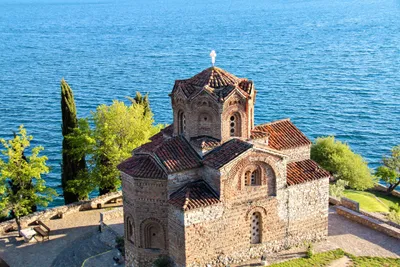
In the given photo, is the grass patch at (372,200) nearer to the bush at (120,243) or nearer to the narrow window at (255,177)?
the narrow window at (255,177)

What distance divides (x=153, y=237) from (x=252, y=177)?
737 centimetres

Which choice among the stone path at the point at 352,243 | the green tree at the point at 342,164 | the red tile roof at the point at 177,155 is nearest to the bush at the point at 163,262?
the stone path at the point at 352,243

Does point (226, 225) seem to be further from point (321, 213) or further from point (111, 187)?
point (111, 187)

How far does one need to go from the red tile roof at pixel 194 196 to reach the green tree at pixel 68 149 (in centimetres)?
1806

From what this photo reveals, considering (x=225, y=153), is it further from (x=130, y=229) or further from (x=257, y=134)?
(x=130, y=229)

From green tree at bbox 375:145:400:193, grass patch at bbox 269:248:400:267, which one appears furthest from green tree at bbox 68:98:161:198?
green tree at bbox 375:145:400:193

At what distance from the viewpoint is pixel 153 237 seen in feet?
109

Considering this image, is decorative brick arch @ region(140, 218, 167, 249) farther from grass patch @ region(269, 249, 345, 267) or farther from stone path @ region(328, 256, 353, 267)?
stone path @ region(328, 256, 353, 267)

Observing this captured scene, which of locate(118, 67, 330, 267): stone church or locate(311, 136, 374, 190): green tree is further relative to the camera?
locate(311, 136, 374, 190): green tree

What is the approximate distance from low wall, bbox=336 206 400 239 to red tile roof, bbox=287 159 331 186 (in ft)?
20.5

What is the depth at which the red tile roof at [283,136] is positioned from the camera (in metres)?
35.2

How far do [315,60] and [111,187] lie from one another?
7762 centimetres

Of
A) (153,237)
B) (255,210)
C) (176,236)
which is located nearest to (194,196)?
(176,236)

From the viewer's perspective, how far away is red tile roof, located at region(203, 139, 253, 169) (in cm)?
3098
